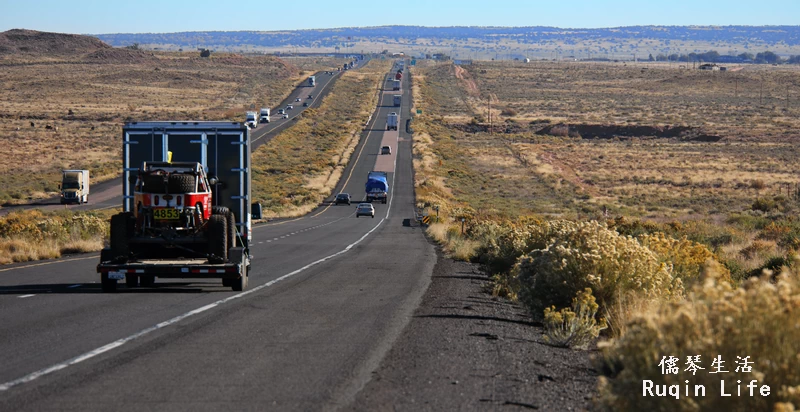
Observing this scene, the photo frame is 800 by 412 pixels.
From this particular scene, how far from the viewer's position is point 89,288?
15672mm

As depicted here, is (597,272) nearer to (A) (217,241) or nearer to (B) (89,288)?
(A) (217,241)

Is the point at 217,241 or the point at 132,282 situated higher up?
the point at 217,241

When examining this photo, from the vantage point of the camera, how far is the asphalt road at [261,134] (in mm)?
54625

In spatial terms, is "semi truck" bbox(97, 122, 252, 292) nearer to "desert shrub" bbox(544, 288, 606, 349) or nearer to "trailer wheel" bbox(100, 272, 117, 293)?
"trailer wheel" bbox(100, 272, 117, 293)

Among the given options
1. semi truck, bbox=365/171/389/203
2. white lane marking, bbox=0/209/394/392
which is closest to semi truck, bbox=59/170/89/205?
semi truck, bbox=365/171/389/203

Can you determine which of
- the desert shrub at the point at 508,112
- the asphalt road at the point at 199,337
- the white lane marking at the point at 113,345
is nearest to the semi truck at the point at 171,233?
the asphalt road at the point at 199,337

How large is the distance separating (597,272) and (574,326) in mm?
1647

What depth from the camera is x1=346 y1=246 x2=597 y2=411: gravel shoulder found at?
24.3 ft

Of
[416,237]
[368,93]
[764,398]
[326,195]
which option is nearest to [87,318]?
[764,398]

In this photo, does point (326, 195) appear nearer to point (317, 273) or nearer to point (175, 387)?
point (317, 273)

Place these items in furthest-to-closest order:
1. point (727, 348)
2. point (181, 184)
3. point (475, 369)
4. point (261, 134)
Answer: point (261, 134) < point (181, 184) < point (475, 369) < point (727, 348)

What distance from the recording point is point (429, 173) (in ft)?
271

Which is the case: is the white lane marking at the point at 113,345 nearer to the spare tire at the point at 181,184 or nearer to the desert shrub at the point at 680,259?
the spare tire at the point at 181,184

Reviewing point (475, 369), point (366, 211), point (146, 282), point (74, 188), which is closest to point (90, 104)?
point (74, 188)
